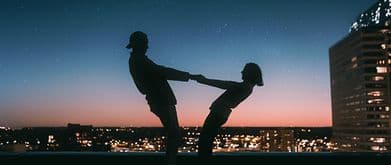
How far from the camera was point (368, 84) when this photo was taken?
14775cm

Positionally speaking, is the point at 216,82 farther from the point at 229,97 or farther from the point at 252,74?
the point at 252,74

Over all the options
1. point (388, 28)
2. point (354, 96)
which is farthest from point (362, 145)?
point (388, 28)

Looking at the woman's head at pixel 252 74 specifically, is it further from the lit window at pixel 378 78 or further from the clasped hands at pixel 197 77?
the lit window at pixel 378 78

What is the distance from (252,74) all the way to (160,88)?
1100 millimetres

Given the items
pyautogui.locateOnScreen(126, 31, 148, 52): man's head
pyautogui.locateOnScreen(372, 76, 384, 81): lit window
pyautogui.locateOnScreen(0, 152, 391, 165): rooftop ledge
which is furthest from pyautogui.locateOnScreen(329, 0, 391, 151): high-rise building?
pyautogui.locateOnScreen(126, 31, 148, 52): man's head

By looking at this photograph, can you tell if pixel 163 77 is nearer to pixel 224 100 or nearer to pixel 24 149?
pixel 224 100

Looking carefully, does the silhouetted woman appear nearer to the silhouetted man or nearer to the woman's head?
the woman's head

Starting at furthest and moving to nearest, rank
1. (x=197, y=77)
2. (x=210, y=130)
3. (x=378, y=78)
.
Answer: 1. (x=378, y=78)
2. (x=210, y=130)
3. (x=197, y=77)

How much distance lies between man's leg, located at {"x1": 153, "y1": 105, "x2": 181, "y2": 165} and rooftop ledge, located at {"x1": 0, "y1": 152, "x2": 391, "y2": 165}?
215 cm

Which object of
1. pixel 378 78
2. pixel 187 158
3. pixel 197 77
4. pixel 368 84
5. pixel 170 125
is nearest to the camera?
pixel 170 125

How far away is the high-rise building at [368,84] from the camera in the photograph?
143750 mm

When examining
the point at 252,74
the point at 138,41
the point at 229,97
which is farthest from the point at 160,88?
the point at 252,74

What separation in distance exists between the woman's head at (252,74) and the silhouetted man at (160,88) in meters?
0.71

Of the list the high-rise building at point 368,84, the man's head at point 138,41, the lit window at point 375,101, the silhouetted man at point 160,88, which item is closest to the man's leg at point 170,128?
the silhouetted man at point 160,88
